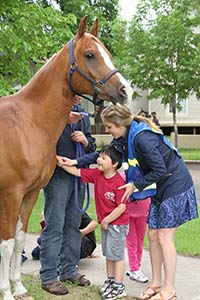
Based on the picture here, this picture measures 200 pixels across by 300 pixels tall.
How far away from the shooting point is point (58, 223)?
4316 mm

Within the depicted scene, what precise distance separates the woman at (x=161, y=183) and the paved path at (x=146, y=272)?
341 millimetres

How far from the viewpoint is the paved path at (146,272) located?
447 centimetres

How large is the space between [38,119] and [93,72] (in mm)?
619

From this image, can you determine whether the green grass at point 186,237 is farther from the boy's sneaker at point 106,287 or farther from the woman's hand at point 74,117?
the woman's hand at point 74,117

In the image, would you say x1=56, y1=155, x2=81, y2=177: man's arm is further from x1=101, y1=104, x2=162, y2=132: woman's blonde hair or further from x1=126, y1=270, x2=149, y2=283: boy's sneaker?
x1=126, y1=270, x2=149, y2=283: boy's sneaker

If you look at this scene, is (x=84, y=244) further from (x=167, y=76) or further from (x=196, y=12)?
(x=196, y=12)

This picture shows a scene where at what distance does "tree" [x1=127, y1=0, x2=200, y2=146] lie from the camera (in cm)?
1903

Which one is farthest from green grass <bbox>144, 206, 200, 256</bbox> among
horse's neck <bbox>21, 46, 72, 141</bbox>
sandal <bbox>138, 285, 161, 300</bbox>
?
horse's neck <bbox>21, 46, 72, 141</bbox>

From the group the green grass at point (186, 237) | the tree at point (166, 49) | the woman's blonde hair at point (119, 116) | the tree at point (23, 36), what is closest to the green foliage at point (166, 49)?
the tree at point (166, 49)

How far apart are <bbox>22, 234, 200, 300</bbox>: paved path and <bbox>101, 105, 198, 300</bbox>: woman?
341mm

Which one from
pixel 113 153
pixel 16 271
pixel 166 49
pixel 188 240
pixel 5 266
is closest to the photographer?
pixel 5 266

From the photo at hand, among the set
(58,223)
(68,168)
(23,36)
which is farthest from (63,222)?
(23,36)

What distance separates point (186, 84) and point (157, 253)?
1563cm

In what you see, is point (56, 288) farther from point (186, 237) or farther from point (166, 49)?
point (166, 49)
